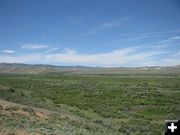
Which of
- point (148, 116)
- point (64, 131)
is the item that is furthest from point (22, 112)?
point (148, 116)

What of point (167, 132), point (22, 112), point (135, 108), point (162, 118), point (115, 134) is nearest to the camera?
point (167, 132)

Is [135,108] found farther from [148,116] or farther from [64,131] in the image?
[64,131]

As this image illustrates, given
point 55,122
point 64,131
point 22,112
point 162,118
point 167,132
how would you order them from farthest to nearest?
point 162,118 → point 22,112 → point 55,122 → point 64,131 → point 167,132

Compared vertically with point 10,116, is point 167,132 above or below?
above

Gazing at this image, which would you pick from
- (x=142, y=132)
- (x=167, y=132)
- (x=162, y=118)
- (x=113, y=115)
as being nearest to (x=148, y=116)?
(x=162, y=118)

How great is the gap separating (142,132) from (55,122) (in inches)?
284

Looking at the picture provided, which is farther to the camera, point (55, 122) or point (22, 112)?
point (22, 112)

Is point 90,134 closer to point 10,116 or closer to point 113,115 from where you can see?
point 10,116

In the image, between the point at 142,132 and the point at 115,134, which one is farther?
the point at 142,132

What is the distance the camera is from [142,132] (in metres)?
23.4

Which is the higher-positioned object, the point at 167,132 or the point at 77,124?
the point at 167,132

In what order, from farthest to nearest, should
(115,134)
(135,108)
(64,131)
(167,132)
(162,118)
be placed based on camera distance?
(135,108), (162,118), (115,134), (64,131), (167,132)

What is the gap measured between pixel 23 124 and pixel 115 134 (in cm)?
678

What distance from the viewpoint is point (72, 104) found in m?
41.0
